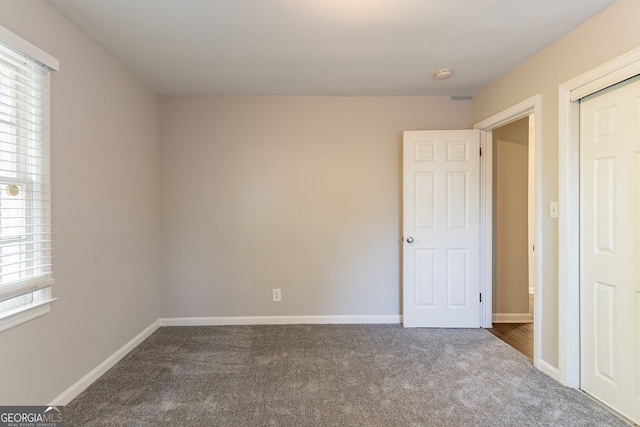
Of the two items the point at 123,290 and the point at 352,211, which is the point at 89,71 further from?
the point at 352,211

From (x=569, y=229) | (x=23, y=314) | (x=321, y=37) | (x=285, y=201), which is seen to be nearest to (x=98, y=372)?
(x=23, y=314)

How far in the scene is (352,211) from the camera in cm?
346

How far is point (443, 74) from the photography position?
282 centimetres

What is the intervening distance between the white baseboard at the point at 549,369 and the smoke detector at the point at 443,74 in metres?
2.49

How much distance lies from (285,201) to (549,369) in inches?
106

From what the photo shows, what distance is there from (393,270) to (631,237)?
6.55 ft

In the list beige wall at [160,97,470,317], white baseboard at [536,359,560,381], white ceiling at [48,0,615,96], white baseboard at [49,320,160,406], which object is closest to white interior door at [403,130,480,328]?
beige wall at [160,97,470,317]

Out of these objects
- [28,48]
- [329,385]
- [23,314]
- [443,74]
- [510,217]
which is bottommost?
[329,385]

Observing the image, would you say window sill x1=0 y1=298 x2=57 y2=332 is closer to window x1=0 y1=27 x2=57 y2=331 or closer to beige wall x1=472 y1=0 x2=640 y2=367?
window x1=0 y1=27 x2=57 y2=331

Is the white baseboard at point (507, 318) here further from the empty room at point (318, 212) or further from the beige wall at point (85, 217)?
the beige wall at point (85, 217)

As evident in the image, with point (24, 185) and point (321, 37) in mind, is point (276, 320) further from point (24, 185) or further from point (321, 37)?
point (321, 37)

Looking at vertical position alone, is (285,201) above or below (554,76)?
below

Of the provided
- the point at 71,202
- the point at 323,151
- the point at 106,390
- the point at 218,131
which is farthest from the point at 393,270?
the point at 71,202

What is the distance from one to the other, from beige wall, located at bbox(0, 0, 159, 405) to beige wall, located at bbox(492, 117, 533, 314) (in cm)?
370
